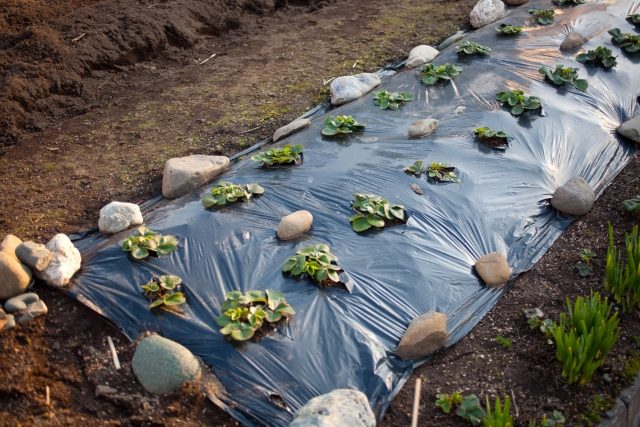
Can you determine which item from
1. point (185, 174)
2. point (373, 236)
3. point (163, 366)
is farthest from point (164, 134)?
point (163, 366)

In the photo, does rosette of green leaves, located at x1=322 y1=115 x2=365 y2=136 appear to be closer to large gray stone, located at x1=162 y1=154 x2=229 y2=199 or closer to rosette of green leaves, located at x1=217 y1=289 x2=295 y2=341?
large gray stone, located at x1=162 y1=154 x2=229 y2=199

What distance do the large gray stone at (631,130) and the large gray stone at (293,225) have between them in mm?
2599

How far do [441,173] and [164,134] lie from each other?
6.52 ft

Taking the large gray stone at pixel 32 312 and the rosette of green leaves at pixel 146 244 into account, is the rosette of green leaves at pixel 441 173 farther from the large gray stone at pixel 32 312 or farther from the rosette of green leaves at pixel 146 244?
the large gray stone at pixel 32 312

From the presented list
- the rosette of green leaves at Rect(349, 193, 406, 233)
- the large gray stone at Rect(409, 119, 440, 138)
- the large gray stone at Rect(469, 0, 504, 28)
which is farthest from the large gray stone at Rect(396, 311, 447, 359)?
the large gray stone at Rect(469, 0, 504, 28)

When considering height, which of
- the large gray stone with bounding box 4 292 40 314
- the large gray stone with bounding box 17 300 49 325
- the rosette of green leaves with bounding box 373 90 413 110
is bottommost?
the rosette of green leaves with bounding box 373 90 413 110

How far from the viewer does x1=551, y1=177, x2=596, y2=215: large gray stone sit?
4.24m

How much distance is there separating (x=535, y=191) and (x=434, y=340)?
150 centimetres

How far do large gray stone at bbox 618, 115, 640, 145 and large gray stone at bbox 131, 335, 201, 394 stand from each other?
354 cm

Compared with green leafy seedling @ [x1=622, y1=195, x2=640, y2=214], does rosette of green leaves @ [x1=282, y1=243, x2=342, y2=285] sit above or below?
above

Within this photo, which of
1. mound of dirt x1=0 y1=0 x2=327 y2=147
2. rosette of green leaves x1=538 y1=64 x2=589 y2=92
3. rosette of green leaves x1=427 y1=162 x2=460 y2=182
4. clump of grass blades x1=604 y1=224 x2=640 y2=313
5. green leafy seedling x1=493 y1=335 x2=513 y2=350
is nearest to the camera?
green leafy seedling x1=493 y1=335 x2=513 y2=350

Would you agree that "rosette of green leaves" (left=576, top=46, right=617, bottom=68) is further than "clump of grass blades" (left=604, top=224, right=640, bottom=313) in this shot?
Yes

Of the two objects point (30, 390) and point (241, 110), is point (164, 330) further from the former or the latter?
point (241, 110)

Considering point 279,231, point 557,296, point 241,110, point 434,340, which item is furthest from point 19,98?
point 557,296
